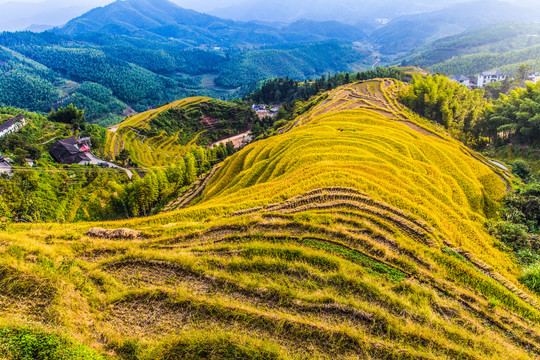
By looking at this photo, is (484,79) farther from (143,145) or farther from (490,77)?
(143,145)

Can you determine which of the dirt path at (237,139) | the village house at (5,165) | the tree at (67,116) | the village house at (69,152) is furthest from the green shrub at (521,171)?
the tree at (67,116)

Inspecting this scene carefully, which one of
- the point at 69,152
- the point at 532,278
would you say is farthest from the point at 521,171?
the point at 69,152

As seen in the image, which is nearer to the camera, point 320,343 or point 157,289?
point 320,343

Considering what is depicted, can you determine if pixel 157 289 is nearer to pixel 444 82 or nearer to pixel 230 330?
pixel 230 330

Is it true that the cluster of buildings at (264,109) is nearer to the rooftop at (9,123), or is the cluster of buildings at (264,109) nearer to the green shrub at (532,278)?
the rooftop at (9,123)

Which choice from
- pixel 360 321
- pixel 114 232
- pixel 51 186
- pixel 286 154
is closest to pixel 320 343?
pixel 360 321

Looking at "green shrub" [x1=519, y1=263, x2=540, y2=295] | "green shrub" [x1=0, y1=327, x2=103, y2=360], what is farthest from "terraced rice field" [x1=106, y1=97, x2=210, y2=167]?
"green shrub" [x1=519, y1=263, x2=540, y2=295]

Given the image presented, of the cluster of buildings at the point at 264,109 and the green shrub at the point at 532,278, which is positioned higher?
the cluster of buildings at the point at 264,109
